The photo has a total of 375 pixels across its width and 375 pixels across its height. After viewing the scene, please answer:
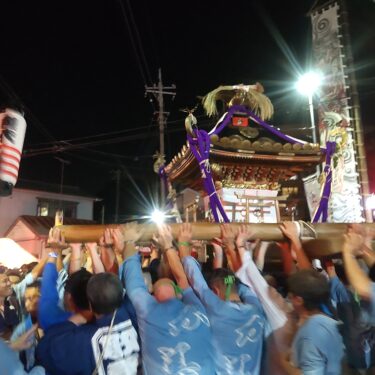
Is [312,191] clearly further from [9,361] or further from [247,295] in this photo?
[9,361]

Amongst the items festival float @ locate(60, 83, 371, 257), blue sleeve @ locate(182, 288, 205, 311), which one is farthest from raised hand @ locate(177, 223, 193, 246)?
festival float @ locate(60, 83, 371, 257)

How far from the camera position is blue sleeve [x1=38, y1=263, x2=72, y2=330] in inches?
95.1

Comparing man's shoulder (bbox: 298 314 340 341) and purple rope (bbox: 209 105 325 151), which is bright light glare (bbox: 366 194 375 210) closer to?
purple rope (bbox: 209 105 325 151)

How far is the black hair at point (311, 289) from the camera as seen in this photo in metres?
2.22

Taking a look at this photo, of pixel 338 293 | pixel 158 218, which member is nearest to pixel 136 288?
pixel 338 293

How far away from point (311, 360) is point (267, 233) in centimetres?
110

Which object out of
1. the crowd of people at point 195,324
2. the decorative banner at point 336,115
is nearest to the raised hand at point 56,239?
the crowd of people at point 195,324

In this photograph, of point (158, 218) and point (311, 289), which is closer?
point (311, 289)

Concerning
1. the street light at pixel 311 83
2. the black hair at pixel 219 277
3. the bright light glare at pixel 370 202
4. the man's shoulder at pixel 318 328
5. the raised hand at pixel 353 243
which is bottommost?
the man's shoulder at pixel 318 328

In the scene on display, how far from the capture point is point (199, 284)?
239 centimetres

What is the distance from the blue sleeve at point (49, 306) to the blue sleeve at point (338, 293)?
2045 mm

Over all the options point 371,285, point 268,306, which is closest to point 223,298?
point 268,306

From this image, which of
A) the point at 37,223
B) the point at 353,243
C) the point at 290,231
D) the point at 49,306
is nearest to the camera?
the point at 49,306

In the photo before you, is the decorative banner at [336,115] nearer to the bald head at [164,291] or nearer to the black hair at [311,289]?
→ the black hair at [311,289]
